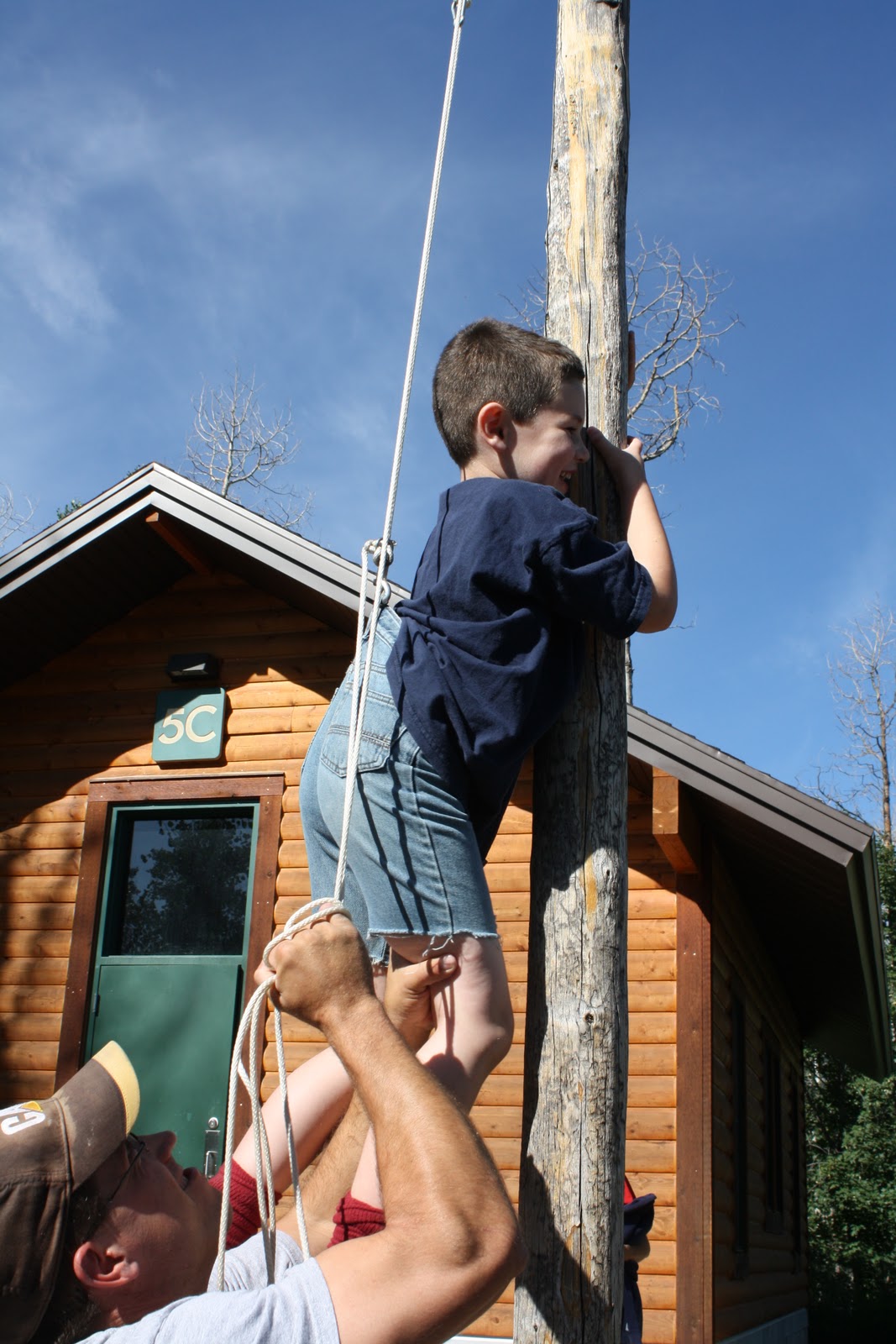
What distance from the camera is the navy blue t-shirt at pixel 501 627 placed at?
234 cm

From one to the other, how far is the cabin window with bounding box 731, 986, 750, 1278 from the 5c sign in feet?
14.2

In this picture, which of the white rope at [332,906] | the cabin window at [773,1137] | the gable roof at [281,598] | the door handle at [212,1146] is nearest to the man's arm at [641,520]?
the white rope at [332,906]

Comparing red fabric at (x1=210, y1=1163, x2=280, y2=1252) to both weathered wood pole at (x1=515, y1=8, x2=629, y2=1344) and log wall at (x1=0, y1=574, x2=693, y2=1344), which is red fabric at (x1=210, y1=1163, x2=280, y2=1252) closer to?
weathered wood pole at (x1=515, y1=8, x2=629, y2=1344)

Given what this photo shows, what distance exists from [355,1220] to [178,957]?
231 inches

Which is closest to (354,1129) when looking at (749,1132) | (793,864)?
(793,864)

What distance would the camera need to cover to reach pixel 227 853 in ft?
26.3

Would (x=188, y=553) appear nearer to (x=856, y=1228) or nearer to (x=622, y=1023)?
(x=622, y=1023)

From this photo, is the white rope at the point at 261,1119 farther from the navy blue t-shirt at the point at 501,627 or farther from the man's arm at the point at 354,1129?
the navy blue t-shirt at the point at 501,627

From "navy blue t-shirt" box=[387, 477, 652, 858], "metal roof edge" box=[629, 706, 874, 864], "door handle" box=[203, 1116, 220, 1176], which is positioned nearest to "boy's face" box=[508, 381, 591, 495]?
"navy blue t-shirt" box=[387, 477, 652, 858]

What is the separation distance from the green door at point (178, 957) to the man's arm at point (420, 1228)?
589 centimetres

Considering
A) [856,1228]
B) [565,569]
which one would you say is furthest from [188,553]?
[856,1228]

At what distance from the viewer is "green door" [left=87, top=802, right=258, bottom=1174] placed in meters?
7.38

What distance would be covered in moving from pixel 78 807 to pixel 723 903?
14.9ft

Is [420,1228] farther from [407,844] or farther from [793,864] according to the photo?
[793,864]
